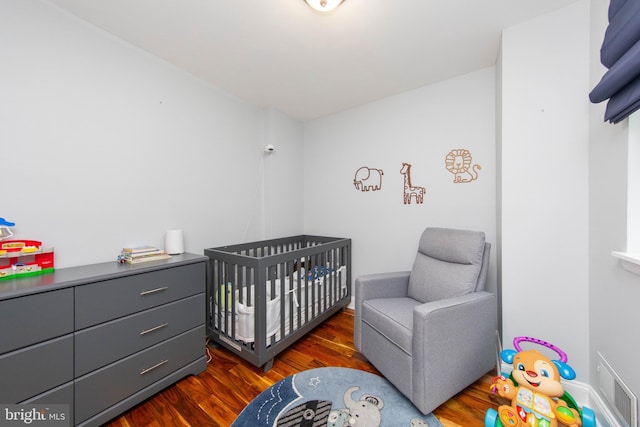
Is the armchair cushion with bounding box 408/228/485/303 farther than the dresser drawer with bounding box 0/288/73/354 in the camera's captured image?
Yes

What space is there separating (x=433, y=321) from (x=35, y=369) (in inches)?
76.4

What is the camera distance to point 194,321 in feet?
5.69

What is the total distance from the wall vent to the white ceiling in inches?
80.9

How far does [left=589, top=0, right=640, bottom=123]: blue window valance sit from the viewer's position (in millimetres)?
928

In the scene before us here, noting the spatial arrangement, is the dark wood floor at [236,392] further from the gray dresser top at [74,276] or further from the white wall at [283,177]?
the white wall at [283,177]

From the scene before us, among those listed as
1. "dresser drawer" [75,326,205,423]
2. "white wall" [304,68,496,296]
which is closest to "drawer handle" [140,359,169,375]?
"dresser drawer" [75,326,205,423]

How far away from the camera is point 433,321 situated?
137 cm

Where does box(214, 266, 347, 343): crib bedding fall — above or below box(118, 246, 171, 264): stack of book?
below

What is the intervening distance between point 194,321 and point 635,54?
8.50 feet

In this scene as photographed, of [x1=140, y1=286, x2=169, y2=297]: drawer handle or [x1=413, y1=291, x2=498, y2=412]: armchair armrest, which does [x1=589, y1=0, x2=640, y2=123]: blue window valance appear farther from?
[x1=140, y1=286, x2=169, y2=297]: drawer handle

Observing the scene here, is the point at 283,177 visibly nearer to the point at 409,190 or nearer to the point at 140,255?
the point at 409,190

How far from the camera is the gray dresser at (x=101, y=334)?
3.55ft

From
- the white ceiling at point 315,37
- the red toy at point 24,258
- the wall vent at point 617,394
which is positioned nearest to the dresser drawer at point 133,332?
the red toy at point 24,258

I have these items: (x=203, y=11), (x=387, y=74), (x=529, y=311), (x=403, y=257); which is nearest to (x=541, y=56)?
(x=387, y=74)
